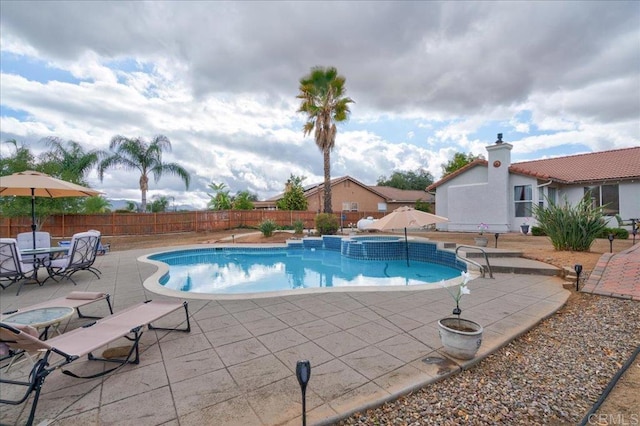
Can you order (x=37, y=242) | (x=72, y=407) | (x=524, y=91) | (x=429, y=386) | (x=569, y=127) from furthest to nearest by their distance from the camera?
(x=569, y=127) → (x=524, y=91) → (x=37, y=242) → (x=429, y=386) → (x=72, y=407)

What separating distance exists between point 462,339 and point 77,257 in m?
8.04

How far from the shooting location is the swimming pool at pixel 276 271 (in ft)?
25.1

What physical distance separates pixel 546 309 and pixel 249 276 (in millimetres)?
7470

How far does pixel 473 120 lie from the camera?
19031 mm

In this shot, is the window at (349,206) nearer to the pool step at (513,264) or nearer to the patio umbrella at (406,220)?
the patio umbrella at (406,220)

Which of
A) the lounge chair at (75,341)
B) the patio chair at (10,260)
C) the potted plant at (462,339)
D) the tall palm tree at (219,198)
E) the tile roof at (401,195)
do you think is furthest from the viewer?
the tile roof at (401,195)

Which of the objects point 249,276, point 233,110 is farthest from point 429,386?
point 233,110

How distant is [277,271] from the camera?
9.76m

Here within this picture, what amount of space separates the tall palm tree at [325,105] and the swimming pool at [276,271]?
6.21 meters

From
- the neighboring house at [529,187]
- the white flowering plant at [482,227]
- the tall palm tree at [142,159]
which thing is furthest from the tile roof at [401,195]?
the tall palm tree at [142,159]

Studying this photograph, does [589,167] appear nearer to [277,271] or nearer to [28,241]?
[277,271]

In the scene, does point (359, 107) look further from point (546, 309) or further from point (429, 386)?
point (429, 386)

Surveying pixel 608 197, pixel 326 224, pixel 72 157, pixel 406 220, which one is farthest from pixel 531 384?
pixel 72 157

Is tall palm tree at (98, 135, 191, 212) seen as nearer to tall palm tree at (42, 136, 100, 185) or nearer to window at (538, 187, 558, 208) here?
tall palm tree at (42, 136, 100, 185)
